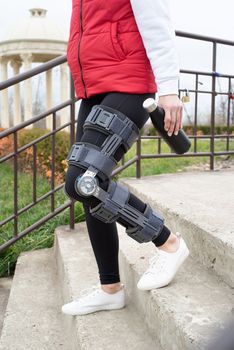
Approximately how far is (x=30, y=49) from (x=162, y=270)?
1315 cm

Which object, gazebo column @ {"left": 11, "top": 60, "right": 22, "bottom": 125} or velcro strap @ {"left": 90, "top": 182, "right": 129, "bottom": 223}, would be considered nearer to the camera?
velcro strap @ {"left": 90, "top": 182, "right": 129, "bottom": 223}

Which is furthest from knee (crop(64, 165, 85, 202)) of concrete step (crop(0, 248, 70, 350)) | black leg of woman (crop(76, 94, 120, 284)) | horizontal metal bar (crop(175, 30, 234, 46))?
horizontal metal bar (crop(175, 30, 234, 46))

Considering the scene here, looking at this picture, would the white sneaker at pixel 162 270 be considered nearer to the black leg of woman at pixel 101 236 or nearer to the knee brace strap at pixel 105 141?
the black leg of woman at pixel 101 236

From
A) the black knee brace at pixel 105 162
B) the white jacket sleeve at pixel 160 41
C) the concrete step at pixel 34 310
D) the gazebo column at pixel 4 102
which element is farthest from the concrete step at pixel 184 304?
the gazebo column at pixel 4 102

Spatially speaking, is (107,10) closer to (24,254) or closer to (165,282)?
(165,282)

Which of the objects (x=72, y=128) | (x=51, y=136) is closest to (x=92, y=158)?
(x=72, y=128)

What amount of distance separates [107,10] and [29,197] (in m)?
3.40

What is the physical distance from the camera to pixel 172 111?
1414mm

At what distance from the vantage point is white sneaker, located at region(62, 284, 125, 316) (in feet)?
5.59

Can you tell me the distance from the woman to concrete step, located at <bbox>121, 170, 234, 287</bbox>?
16 centimetres

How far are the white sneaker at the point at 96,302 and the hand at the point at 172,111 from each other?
70cm

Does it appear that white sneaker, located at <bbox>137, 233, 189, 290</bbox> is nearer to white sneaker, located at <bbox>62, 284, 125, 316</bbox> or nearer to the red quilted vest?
white sneaker, located at <bbox>62, 284, 125, 316</bbox>

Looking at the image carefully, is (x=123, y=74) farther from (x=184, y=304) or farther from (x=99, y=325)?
(x=99, y=325)

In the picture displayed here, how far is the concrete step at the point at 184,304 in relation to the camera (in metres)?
1.30
